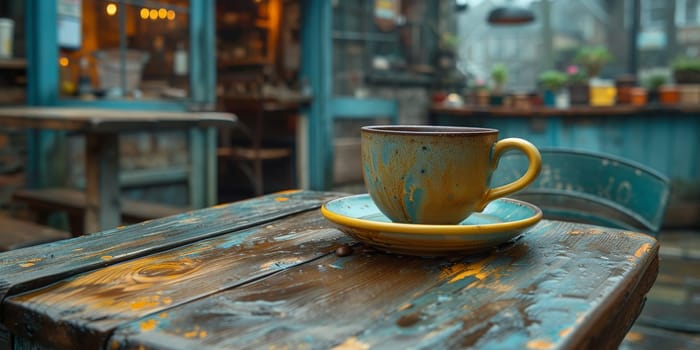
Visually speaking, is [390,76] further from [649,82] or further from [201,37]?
[649,82]

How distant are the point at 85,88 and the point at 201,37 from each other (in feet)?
2.95

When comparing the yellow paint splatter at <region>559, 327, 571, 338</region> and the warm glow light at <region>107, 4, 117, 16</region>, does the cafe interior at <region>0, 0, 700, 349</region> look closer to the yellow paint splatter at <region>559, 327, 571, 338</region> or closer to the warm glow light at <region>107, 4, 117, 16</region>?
the warm glow light at <region>107, 4, 117, 16</region>

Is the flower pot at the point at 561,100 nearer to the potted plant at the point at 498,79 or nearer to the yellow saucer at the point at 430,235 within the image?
the potted plant at the point at 498,79

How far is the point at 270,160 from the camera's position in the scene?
639 centimetres

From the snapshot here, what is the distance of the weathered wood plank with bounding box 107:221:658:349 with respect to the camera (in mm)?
561

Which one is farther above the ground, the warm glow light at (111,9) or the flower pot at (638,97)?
the warm glow light at (111,9)

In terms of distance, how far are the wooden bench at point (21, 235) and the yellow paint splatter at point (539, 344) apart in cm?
198

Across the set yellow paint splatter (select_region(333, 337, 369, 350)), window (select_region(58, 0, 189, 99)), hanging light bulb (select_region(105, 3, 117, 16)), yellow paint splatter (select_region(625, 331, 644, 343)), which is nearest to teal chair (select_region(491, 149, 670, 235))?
yellow paint splatter (select_region(333, 337, 369, 350))

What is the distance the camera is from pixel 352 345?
0.54 m

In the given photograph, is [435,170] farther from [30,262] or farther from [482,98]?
[482,98]

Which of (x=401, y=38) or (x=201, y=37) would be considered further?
(x=401, y=38)

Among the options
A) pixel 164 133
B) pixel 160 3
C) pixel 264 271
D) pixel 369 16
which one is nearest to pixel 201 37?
pixel 160 3

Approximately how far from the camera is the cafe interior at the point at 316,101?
323 centimetres

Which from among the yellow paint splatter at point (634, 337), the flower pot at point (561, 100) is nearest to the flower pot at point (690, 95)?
the flower pot at point (561, 100)
